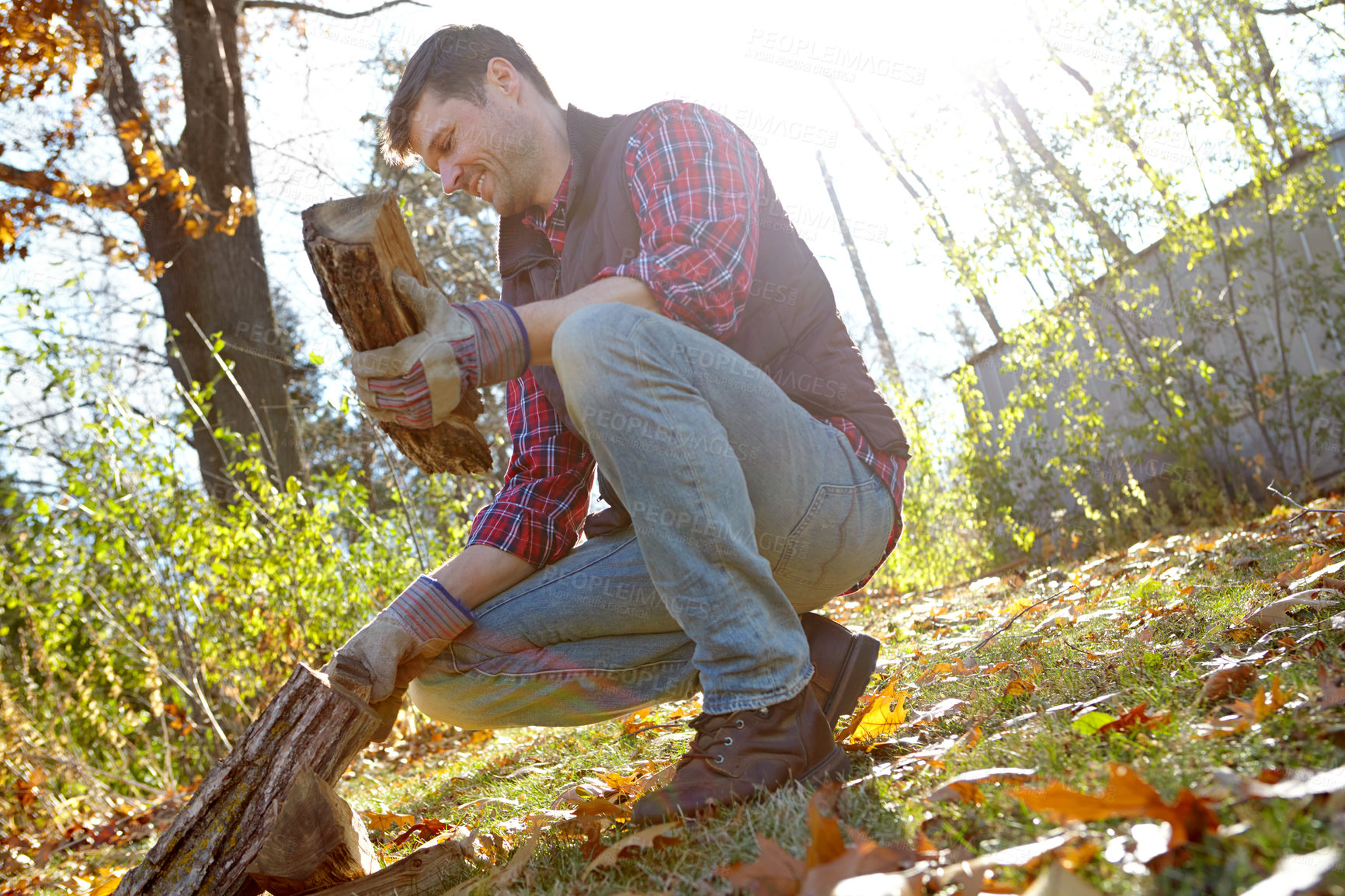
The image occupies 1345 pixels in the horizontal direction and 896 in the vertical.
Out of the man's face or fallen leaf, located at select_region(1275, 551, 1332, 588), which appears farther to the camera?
fallen leaf, located at select_region(1275, 551, 1332, 588)

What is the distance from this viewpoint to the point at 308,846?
63.8 inches

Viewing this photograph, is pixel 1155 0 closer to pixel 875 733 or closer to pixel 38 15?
pixel 875 733

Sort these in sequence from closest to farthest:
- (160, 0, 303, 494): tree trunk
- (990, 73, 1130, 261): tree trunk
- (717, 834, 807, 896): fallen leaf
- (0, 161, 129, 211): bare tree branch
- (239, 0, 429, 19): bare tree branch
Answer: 1. (717, 834, 807, 896): fallen leaf
2. (990, 73, 1130, 261): tree trunk
3. (0, 161, 129, 211): bare tree branch
4. (160, 0, 303, 494): tree trunk
5. (239, 0, 429, 19): bare tree branch

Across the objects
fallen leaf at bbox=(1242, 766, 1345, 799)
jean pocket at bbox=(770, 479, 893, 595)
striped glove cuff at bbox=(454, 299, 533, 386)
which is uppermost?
striped glove cuff at bbox=(454, 299, 533, 386)

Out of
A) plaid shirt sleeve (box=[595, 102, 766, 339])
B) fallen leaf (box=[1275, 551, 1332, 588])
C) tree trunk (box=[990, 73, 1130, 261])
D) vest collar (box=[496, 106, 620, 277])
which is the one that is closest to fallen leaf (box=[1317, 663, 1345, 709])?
fallen leaf (box=[1275, 551, 1332, 588])

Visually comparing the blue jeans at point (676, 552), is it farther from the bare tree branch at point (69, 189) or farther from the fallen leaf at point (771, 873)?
the bare tree branch at point (69, 189)

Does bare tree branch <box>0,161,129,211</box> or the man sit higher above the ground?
bare tree branch <box>0,161,129,211</box>

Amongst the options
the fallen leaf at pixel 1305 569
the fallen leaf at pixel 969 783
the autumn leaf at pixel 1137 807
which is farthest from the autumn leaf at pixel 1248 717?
the fallen leaf at pixel 1305 569

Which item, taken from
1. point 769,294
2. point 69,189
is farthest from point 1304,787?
point 69,189

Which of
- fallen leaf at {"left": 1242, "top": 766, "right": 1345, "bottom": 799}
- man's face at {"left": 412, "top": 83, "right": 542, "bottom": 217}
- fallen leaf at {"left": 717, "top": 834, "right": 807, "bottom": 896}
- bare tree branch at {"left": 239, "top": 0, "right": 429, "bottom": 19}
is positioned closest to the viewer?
fallen leaf at {"left": 1242, "top": 766, "right": 1345, "bottom": 799}

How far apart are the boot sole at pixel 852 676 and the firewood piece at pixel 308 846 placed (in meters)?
1.01

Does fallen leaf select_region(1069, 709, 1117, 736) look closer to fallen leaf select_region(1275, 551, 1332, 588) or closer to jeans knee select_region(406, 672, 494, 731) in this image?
fallen leaf select_region(1275, 551, 1332, 588)

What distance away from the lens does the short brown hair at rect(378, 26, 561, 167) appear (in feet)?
7.25

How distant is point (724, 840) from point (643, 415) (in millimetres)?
734
